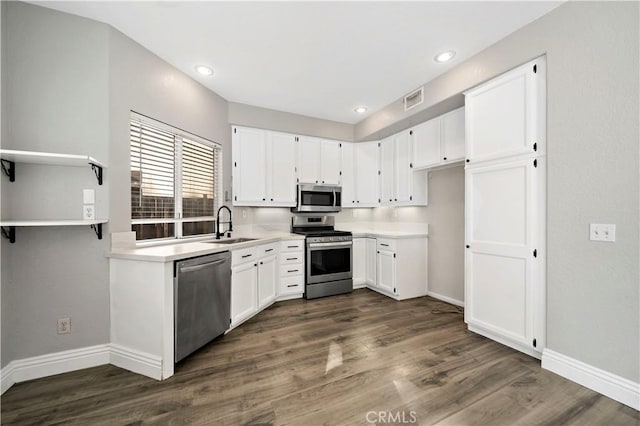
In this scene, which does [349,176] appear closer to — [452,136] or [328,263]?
[328,263]

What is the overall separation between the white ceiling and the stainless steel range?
205 cm

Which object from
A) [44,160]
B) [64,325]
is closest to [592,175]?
[44,160]

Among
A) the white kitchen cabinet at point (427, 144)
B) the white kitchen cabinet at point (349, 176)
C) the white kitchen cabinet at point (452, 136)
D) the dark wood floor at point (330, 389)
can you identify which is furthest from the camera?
the white kitchen cabinet at point (349, 176)

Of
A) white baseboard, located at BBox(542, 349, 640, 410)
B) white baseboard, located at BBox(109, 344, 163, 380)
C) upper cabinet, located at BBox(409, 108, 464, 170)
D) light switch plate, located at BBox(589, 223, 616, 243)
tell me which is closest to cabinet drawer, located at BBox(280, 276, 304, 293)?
white baseboard, located at BBox(109, 344, 163, 380)

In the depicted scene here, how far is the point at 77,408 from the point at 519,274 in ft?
11.1

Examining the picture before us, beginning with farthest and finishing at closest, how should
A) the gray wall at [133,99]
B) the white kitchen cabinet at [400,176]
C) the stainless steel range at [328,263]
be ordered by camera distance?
the white kitchen cabinet at [400,176] < the stainless steel range at [328,263] < the gray wall at [133,99]

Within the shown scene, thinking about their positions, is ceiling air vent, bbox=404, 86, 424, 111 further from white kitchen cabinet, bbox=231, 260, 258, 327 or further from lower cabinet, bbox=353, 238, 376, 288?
white kitchen cabinet, bbox=231, 260, 258, 327

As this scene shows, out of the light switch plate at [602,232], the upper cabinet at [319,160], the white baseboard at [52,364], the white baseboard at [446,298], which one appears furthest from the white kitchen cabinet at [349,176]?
the white baseboard at [52,364]

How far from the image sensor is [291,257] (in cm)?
366

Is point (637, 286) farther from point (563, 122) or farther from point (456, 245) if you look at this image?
point (456, 245)

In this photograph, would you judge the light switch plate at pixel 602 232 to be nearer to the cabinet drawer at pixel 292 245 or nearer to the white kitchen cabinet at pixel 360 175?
the white kitchen cabinet at pixel 360 175

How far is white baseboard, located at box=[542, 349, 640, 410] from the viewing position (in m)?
1.63

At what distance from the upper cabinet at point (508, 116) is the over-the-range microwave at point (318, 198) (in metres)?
2.10

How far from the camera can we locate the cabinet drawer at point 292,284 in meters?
3.60
